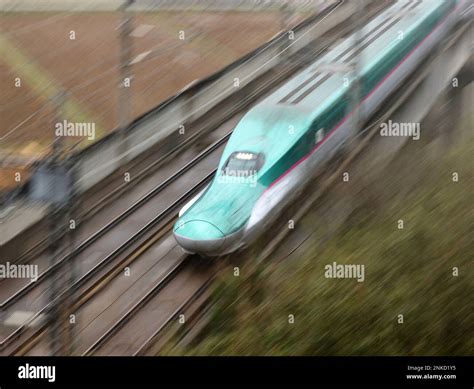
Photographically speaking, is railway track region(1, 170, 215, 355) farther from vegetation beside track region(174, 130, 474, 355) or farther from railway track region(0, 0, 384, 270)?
vegetation beside track region(174, 130, 474, 355)

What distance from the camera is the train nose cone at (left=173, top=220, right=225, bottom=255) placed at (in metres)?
4.05

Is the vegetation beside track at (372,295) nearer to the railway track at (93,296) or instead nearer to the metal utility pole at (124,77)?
the railway track at (93,296)

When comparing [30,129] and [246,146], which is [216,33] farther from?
[30,129]

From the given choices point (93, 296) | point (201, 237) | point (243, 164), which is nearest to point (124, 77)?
point (243, 164)

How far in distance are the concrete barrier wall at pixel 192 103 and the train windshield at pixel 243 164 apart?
0.80ft

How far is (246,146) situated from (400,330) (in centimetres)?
101

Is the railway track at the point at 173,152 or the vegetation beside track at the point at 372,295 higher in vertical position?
the railway track at the point at 173,152

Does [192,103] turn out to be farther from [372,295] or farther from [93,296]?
[372,295]

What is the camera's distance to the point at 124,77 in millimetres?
4133

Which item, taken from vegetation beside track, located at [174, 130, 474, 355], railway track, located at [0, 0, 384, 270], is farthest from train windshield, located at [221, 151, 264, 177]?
vegetation beside track, located at [174, 130, 474, 355]

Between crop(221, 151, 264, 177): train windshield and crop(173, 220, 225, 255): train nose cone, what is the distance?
0.79 feet

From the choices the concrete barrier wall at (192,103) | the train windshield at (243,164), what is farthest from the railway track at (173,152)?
the train windshield at (243,164)

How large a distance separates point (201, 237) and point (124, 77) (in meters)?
0.76

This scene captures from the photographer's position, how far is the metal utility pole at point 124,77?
13.6 ft
